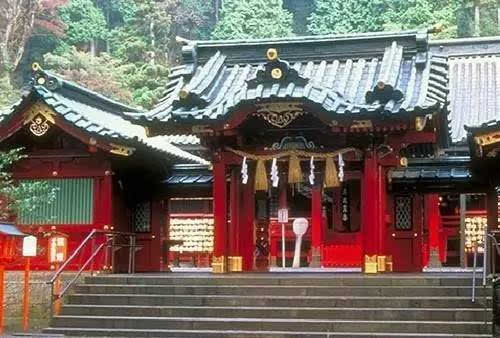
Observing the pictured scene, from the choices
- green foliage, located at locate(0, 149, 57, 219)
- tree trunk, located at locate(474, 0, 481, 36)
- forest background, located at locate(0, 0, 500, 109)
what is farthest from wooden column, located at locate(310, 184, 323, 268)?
tree trunk, located at locate(474, 0, 481, 36)

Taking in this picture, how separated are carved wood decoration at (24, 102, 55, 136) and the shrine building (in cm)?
3

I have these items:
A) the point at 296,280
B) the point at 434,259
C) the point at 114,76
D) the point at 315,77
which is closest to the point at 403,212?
the point at 315,77

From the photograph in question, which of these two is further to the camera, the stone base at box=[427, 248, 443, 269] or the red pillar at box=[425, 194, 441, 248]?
the red pillar at box=[425, 194, 441, 248]

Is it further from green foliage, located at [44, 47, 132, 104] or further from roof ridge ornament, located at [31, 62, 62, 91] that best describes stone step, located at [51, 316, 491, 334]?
green foliage, located at [44, 47, 132, 104]

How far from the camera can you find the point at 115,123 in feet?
66.9

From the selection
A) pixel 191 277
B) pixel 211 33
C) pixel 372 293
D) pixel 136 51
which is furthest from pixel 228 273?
pixel 211 33

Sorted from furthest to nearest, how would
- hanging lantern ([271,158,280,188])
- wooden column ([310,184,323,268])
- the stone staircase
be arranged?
wooden column ([310,184,323,268]), hanging lantern ([271,158,280,188]), the stone staircase

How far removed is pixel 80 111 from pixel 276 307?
24.3 ft

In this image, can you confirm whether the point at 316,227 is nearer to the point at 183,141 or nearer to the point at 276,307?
the point at 183,141

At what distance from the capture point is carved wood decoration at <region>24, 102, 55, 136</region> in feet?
58.0

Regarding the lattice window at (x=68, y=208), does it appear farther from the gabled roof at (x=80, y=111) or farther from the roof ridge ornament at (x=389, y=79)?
the roof ridge ornament at (x=389, y=79)

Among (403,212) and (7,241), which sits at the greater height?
(403,212)

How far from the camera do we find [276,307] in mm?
14312

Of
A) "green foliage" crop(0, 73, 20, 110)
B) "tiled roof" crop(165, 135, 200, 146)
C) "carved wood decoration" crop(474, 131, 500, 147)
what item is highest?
"green foliage" crop(0, 73, 20, 110)
